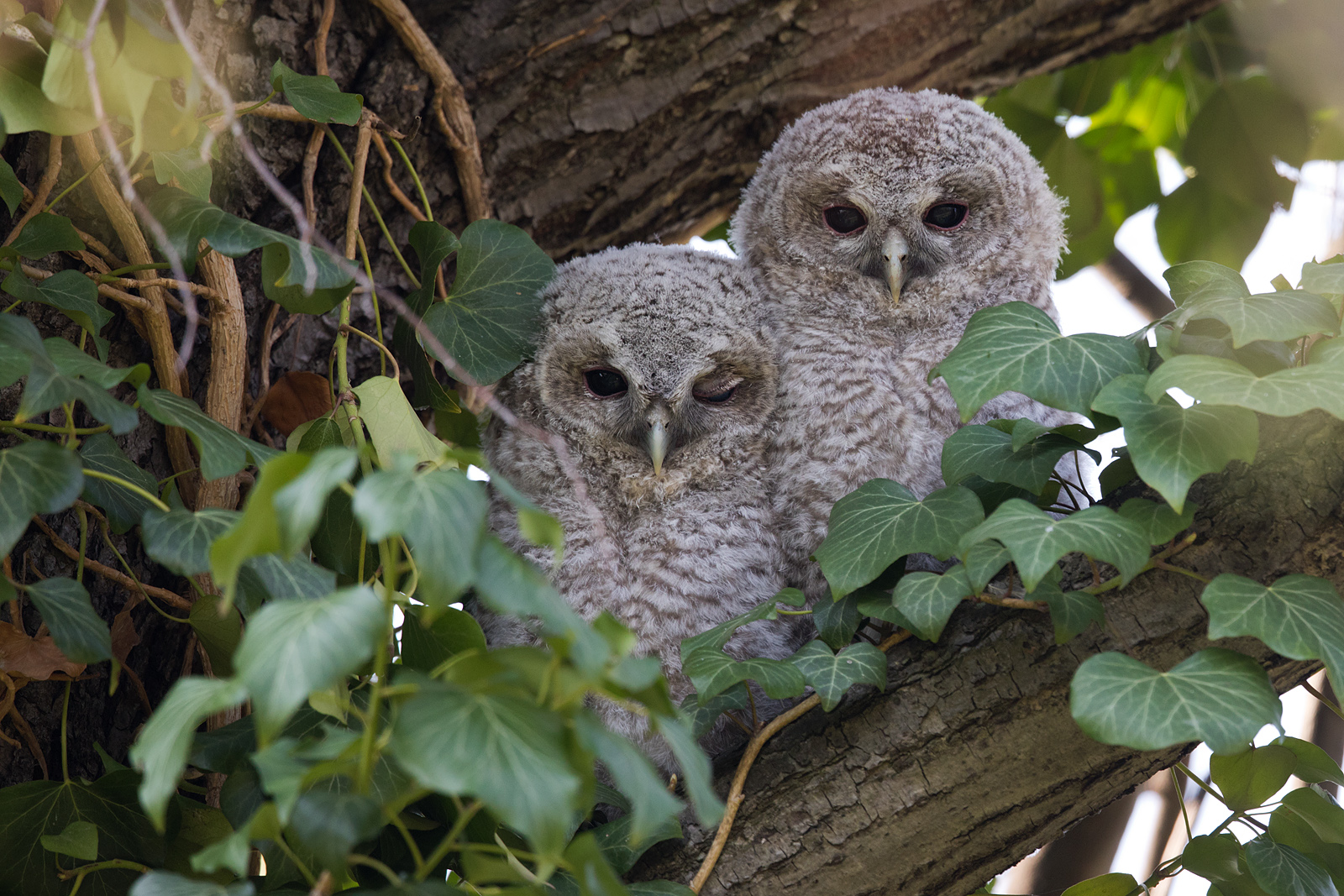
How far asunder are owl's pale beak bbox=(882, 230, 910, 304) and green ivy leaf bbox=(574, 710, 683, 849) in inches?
41.6

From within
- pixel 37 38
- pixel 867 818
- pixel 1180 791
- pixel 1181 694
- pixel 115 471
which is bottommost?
pixel 1180 791

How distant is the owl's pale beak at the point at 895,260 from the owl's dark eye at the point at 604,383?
1.45ft

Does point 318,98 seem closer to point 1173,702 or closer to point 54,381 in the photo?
point 54,381

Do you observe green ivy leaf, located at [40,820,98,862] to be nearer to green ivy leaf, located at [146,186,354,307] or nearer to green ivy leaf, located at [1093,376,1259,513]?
green ivy leaf, located at [146,186,354,307]

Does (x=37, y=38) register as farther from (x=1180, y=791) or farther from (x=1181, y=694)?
(x=1180, y=791)

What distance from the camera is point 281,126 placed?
66.6 inches

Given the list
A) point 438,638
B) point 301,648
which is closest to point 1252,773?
point 438,638

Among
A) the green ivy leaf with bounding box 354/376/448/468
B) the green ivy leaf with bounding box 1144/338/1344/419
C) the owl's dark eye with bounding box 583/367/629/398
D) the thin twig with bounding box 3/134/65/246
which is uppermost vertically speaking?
the thin twig with bounding box 3/134/65/246

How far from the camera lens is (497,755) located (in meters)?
0.74

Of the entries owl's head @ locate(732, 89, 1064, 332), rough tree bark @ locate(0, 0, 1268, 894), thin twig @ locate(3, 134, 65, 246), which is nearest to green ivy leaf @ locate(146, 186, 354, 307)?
thin twig @ locate(3, 134, 65, 246)

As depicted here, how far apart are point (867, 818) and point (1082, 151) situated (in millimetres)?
2141

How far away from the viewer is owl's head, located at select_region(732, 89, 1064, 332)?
1707 mm

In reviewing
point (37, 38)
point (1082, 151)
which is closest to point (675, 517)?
point (37, 38)

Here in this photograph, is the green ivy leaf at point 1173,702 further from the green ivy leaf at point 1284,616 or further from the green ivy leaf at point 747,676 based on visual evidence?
the green ivy leaf at point 747,676
